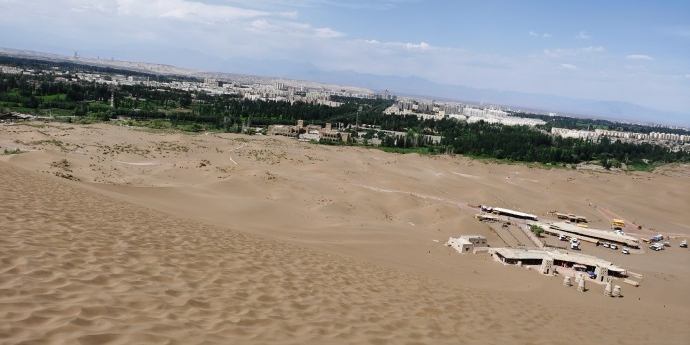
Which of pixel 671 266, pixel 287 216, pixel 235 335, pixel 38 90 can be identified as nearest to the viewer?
pixel 235 335

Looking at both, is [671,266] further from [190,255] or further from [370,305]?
[190,255]

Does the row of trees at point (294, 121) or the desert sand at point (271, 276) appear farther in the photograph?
the row of trees at point (294, 121)

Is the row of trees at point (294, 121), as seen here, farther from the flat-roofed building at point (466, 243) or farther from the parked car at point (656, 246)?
the flat-roofed building at point (466, 243)

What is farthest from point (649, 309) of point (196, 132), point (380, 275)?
point (196, 132)

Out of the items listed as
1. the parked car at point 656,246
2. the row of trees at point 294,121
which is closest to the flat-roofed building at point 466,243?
the parked car at point 656,246

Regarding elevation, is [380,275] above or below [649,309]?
above

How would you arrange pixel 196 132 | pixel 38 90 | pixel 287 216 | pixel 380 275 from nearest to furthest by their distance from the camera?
1. pixel 380 275
2. pixel 287 216
3. pixel 196 132
4. pixel 38 90

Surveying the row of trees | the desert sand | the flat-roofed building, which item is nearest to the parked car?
the desert sand

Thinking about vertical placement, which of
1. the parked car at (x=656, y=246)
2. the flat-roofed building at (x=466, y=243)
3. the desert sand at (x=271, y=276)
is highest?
the desert sand at (x=271, y=276)

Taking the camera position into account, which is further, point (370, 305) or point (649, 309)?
point (649, 309)
